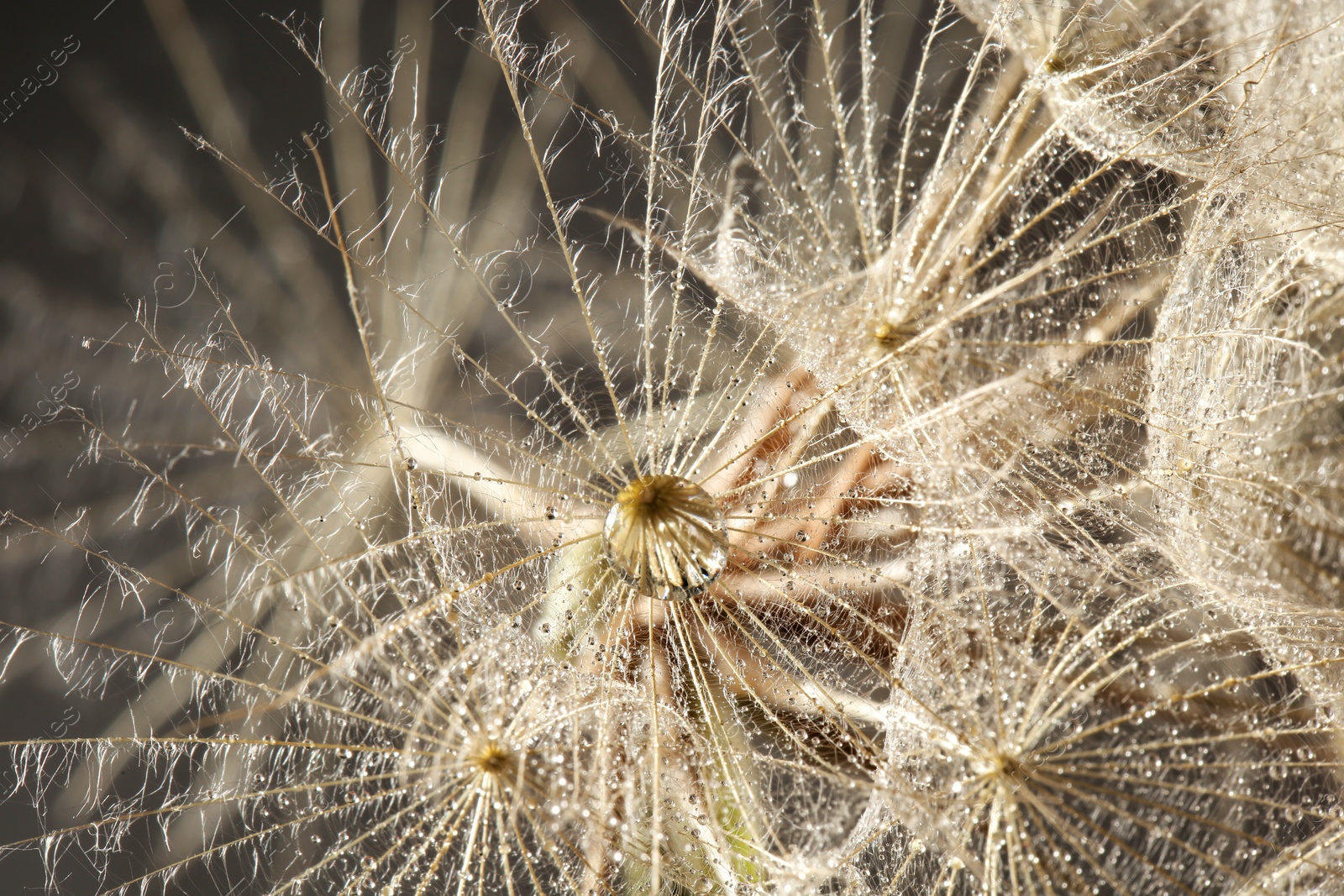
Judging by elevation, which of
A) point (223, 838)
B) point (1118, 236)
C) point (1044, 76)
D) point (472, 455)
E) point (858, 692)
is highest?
point (1044, 76)

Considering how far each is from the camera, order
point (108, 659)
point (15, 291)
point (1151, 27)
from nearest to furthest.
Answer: point (1151, 27) → point (108, 659) → point (15, 291)

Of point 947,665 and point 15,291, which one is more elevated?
point 15,291

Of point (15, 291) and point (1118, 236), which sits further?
point (15, 291)

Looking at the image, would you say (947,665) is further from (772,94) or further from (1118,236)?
(772,94)

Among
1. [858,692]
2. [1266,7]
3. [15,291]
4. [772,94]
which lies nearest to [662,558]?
[858,692]

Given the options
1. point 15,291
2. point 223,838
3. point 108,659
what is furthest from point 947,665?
point 15,291

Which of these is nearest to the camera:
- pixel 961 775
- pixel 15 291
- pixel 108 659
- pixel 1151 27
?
pixel 961 775

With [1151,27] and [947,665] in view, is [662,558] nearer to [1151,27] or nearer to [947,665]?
[947,665]
